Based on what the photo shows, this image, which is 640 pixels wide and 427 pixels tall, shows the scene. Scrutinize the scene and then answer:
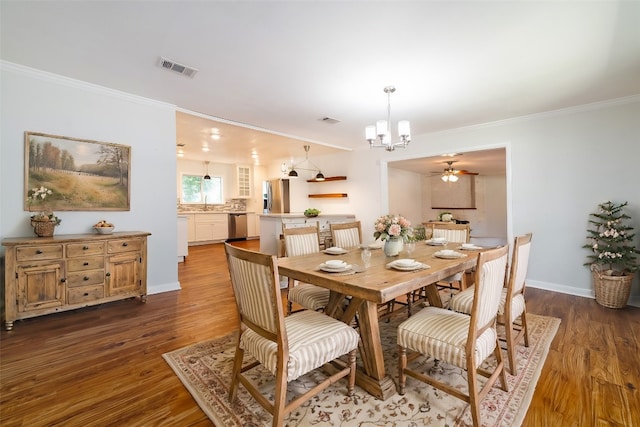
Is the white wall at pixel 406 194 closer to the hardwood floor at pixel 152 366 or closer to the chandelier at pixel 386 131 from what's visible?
the chandelier at pixel 386 131

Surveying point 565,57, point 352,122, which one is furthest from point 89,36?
point 565,57

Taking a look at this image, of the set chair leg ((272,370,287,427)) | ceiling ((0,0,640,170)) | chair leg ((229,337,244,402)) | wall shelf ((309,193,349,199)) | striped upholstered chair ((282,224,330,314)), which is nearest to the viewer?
chair leg ((272,370,287,427))

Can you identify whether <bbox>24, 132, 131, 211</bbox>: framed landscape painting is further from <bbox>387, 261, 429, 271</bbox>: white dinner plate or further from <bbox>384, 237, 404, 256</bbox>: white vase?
<bbox>387, 261, 429, 271</bbox>: white dinner plate

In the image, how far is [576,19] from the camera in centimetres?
209

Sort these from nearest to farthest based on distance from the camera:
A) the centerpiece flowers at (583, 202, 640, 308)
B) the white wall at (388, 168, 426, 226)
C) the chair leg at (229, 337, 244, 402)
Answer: the chair leg at (229, 337, 244, 402) → the centerpiece flowers at (583, 202, 640, 308) → the white wall at (388, 168, 426, 226)

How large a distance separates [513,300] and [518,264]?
32 centimetres

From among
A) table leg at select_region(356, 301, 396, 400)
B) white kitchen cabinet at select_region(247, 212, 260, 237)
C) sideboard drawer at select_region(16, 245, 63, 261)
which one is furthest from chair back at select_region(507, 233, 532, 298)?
white kitchen cabinet at select_region(247, 212, 260, 237)

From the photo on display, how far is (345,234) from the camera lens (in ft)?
11.6

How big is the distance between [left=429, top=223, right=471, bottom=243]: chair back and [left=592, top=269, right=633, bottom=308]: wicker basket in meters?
1.55

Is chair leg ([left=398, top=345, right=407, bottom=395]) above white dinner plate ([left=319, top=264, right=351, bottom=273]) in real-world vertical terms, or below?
below

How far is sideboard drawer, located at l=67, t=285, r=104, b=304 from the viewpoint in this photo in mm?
2961

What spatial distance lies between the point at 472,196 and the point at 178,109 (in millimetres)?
9146

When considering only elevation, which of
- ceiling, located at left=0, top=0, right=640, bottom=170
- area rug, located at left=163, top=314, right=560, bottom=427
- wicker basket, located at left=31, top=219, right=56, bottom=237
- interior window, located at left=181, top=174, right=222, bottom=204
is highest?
ceiling, located at left=0, top=0, right=640, bottom=170

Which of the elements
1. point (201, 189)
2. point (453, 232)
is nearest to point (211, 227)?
point (201, 189)
